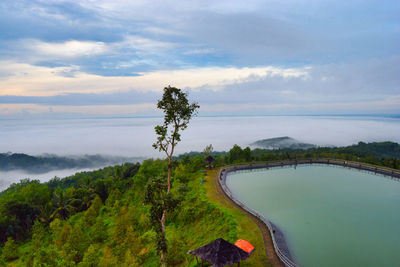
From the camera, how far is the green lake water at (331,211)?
20.1 meters

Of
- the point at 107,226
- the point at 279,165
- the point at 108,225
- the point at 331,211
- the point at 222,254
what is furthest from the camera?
the point at 279,165

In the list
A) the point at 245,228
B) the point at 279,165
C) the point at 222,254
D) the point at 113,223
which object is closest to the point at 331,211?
the point at 245,228

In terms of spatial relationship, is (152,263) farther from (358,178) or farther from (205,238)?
(358,178)

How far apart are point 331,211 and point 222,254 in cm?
2128

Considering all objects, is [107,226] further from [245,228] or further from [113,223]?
[245,228]

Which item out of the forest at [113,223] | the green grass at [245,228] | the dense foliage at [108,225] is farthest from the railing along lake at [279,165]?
the dense foliage at [108,225]

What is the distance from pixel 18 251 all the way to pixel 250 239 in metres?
48.9

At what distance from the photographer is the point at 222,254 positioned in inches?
600

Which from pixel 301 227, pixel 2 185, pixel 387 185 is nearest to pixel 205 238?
→ pixel 301 227

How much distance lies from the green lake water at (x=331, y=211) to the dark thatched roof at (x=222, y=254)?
24.2ft

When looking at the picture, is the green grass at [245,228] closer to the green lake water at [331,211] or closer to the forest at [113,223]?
the forest at [113,223]

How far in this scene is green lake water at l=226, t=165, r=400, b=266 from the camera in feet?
65.9

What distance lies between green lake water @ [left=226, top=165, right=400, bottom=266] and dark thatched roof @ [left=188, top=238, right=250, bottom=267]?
7.37 metres

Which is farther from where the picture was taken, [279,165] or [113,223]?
[279,165]
